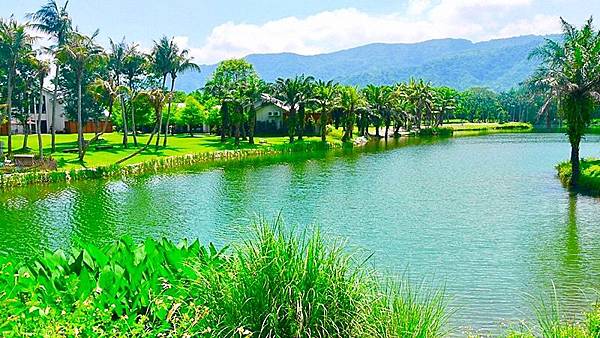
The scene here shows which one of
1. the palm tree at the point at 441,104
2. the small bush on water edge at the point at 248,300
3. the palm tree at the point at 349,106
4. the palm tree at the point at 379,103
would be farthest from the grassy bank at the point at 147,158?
the palm tree at the point at 441,104

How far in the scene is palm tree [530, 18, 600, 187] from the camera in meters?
27.1

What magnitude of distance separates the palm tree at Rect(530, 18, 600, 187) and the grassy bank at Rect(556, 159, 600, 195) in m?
0.51

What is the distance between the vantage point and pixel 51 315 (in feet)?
20.9

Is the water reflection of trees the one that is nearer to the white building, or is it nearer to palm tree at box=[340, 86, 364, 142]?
palm tree at box=[340, 86, 364, 142]

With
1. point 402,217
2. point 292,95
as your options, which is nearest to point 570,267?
point 402,217

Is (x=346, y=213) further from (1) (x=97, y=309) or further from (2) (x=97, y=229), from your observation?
(1) (x=97, y=309)

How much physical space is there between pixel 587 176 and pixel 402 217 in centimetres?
1169

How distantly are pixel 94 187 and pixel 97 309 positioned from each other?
26.5 meters

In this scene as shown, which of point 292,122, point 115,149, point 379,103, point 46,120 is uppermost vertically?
point 379,103

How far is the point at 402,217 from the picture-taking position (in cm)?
2197

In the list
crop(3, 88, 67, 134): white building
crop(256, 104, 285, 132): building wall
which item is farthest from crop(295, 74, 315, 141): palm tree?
crop(3, 88, 67, 134): white building

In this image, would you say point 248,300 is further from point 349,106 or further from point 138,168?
point 349,106

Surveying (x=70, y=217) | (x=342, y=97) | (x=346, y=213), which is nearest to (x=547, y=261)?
(x=346, y=213)

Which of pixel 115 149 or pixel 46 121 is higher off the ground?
pixel 46 121
